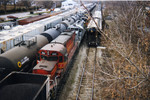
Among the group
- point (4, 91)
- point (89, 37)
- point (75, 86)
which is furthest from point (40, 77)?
point (89, 37)

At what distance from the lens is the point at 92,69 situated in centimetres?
1508

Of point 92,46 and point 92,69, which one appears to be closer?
point 92,69

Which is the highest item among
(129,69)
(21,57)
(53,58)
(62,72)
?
(21,57)

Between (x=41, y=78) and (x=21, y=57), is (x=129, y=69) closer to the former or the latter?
(x=41, y=78)

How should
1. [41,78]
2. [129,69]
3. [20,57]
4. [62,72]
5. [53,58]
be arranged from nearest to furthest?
[41,78], [20,57], [53,58], [62,72], [129,69]

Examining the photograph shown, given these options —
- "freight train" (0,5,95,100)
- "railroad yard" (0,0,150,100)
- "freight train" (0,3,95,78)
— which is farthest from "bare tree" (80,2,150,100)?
"freight train" (0,3,95,78)

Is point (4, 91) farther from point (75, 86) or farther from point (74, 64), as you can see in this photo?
point (74, 64)

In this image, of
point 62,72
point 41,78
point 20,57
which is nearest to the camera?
point 41,78

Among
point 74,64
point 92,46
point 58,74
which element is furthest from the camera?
point 92,46

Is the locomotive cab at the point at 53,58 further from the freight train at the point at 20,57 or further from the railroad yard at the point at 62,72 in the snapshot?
the freight train at the point at 20,57

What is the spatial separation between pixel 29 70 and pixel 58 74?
248cm

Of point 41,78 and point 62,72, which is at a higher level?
point 41,78

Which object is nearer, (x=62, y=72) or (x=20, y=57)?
(x=20, y=57)

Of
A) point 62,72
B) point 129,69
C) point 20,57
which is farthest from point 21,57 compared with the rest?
point 129,69
